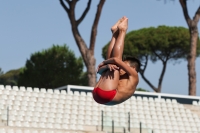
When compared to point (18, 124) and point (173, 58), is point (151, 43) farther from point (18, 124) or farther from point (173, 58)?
point (18, 124)

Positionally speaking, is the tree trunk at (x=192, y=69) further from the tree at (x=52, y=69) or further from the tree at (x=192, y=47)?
the tree at (x=52, y=69)

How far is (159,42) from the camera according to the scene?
3800 centimetres

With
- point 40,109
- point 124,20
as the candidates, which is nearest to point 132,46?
point 40,109

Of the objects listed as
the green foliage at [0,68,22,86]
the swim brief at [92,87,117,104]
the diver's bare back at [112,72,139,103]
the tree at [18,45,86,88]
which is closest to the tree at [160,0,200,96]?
the tree at [18,45,86,88]

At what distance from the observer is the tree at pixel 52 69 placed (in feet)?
114

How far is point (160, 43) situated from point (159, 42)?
A: 98mm

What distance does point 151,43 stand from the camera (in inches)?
1505

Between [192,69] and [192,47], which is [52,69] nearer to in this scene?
[192,47]

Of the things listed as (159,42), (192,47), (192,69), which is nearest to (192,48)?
(192,47)

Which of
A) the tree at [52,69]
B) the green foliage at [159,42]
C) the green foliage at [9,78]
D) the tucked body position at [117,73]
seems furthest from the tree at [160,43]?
the tucked body position at [117,73]

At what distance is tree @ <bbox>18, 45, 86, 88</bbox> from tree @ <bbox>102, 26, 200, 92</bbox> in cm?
426

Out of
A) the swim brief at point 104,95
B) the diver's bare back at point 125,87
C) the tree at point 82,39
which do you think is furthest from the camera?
the tree at point 82,39

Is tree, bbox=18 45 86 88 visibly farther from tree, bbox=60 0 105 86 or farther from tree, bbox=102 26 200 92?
tree, bbox=60 0 105 86

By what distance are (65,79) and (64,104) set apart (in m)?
15.3
